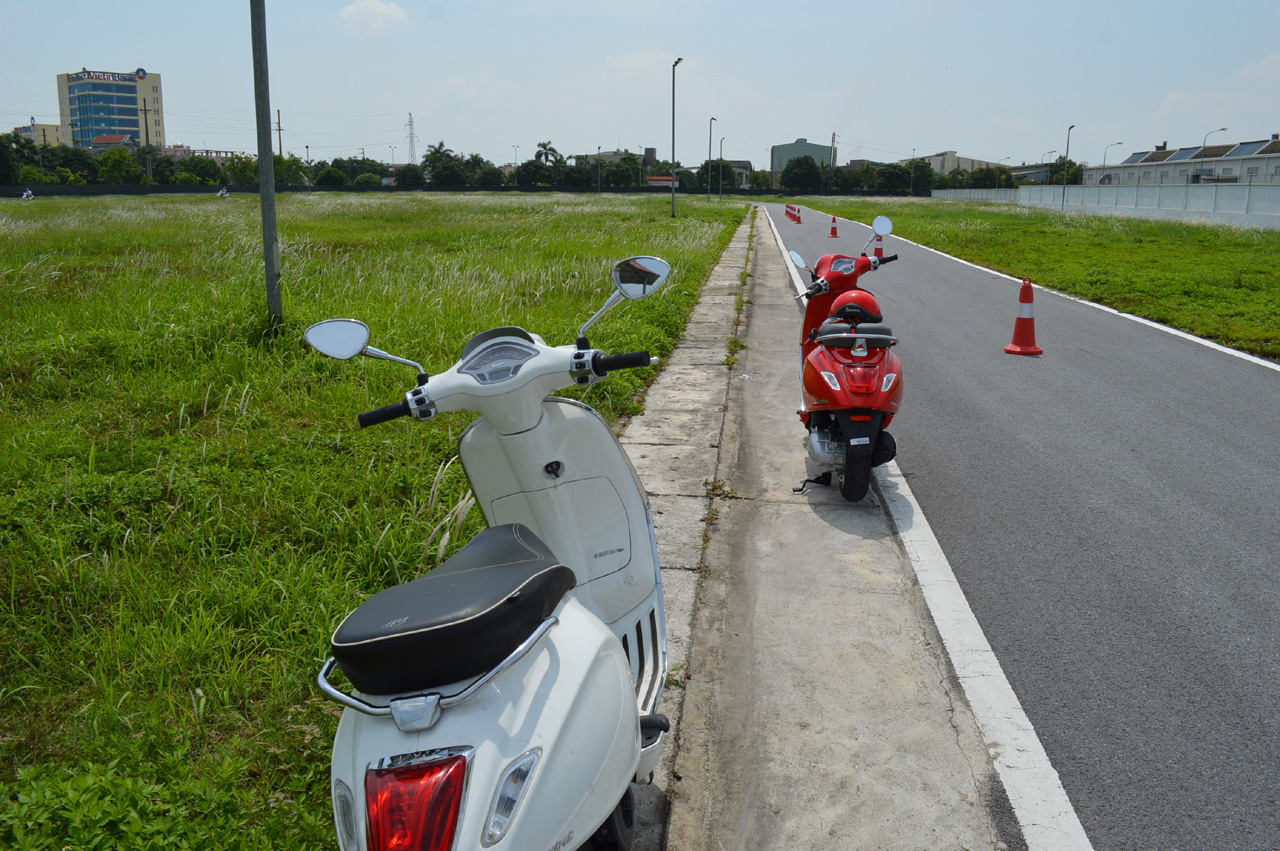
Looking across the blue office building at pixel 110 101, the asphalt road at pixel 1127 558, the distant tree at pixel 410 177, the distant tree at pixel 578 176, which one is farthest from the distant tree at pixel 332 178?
→ the blue office building at pixel 110 101

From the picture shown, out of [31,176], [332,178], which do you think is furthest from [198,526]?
[332,178]

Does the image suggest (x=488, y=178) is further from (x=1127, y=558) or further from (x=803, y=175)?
(x=1127, y=558)

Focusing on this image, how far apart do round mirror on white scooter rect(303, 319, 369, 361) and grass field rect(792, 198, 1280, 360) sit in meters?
9.34

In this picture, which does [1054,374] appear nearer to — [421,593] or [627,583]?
[627,583]

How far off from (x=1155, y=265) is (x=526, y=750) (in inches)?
721

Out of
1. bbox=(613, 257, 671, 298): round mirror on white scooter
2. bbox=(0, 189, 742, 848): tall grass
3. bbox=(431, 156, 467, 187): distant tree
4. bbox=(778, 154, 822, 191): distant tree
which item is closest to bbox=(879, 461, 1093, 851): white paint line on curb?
bbox=(613, 257, 671, 298): round mirror on white scooter

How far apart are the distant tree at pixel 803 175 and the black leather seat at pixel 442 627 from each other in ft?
351

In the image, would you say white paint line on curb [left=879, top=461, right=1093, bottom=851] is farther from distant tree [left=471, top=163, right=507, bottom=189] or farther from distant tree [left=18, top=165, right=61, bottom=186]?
distant tree [left=471, top=163, right=507, bottom=189]

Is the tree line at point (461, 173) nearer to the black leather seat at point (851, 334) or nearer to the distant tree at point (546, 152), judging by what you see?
the distant tree at point (546, 152)

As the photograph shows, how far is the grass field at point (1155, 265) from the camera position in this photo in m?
10.5

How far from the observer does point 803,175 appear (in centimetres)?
10438

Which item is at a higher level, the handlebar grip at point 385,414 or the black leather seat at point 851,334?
the handlebar grip at point 385,414

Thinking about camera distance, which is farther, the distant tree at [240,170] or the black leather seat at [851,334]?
the distant tree at [240,170]

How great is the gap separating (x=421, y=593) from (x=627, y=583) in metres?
1.01
